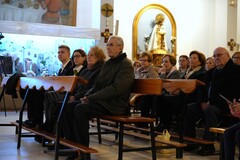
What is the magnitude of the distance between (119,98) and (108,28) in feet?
23.0

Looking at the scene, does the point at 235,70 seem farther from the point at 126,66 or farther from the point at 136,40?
the point at 136,40

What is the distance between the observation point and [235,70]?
4816 millimetres

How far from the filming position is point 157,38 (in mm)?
12742

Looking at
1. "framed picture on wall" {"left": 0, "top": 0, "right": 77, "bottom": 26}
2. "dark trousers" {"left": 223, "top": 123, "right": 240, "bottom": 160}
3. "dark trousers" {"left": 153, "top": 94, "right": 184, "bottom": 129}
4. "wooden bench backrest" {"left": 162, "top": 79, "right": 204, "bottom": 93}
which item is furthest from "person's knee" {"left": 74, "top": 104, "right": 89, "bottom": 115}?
"framed picture on wall" {"left": 0, "top": 0, "right": 77, "bottom": 26}

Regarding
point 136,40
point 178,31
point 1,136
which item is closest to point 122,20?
point 136,40

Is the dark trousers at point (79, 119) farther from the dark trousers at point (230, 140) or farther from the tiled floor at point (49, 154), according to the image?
the dark trousers at point (230, 140)

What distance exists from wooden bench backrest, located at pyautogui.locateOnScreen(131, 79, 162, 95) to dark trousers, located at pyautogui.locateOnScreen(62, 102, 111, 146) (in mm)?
450

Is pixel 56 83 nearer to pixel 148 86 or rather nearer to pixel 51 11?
pixel 148 86

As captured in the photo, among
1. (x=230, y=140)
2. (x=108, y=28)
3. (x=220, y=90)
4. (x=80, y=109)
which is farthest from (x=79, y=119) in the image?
(x=108, y=28)

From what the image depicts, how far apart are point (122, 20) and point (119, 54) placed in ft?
26.8

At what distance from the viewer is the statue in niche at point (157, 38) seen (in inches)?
496

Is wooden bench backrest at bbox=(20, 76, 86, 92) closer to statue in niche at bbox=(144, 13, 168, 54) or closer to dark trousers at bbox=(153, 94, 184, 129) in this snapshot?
dark trousers at bbox=(153, 94, 184, 129)

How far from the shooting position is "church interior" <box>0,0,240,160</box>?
10.8m

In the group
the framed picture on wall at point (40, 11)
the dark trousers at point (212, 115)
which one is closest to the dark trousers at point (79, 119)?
the dark trousers at point (212, 115)
